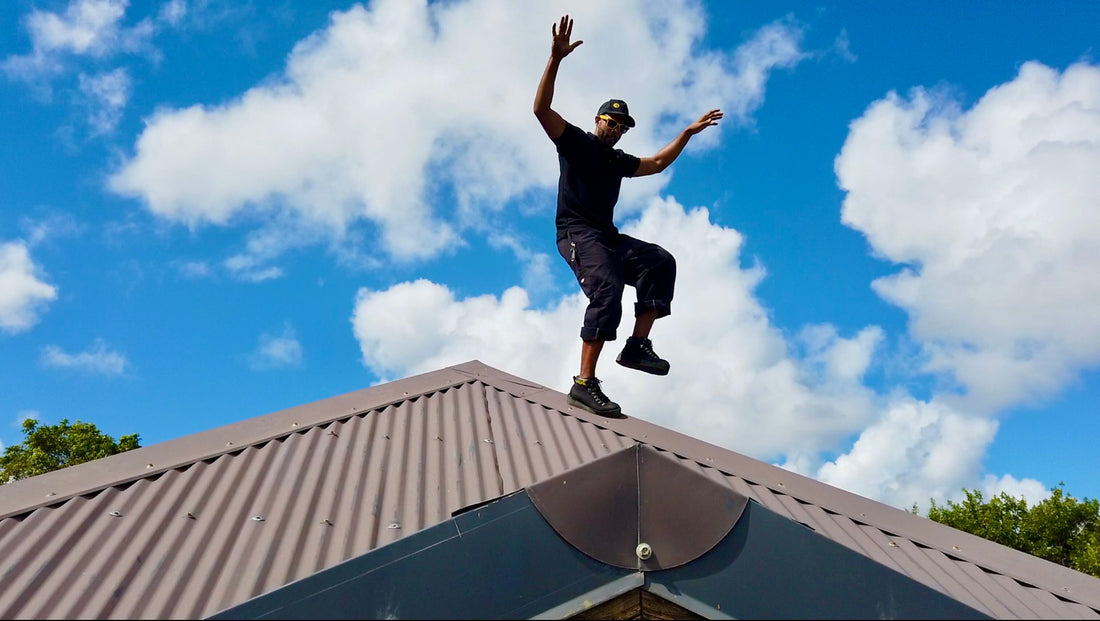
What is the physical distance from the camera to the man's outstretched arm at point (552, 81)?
503 cm

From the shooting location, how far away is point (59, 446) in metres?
25.0

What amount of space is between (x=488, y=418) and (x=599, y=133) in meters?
2.28

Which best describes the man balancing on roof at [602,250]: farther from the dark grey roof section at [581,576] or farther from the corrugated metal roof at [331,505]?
the dark grey roof section at [581,576]

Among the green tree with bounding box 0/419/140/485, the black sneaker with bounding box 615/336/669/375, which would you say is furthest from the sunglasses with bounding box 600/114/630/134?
the green tree with bounding box 0/419/140/485

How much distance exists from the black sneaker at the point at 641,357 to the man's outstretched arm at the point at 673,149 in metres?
1.32

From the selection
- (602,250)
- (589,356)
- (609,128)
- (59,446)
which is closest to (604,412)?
(589,356)

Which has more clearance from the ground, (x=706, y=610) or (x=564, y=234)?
(x=564, y=234)

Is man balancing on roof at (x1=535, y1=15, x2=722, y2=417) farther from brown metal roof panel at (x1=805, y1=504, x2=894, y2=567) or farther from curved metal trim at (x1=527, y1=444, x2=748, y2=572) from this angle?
curved metal trim at (x1=527, y1=444, x2=748, y2=572)

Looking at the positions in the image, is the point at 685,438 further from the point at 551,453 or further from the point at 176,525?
the point at 176,525

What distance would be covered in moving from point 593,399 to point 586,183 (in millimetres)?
1587

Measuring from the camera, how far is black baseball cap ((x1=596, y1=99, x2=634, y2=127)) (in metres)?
5.92

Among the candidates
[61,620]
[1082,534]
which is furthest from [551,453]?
[1082,534]

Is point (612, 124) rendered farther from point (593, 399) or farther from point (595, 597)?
point (595, 597)

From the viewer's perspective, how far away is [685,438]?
582 centimetres
